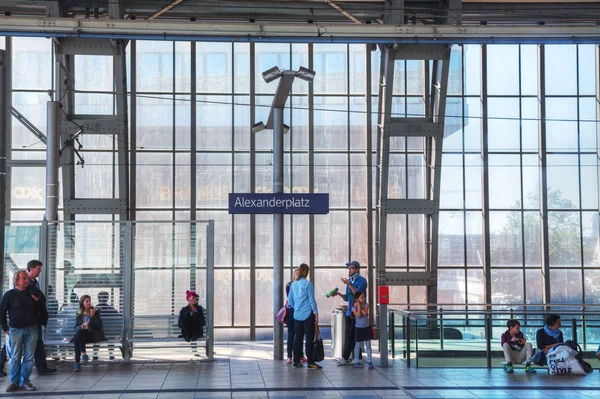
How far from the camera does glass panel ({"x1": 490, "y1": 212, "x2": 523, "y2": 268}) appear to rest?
21.2m

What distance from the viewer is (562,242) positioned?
69.9 feet

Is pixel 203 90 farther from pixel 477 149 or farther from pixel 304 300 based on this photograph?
pixel 304 300

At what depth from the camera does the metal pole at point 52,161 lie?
47.5ft

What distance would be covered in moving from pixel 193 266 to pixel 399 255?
876 centimetres

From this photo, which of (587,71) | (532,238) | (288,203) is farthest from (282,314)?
(587,71)

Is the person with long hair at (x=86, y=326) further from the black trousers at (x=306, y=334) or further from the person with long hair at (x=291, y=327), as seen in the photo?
the black trousers at (x=306, y=334)

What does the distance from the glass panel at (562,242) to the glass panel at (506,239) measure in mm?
851

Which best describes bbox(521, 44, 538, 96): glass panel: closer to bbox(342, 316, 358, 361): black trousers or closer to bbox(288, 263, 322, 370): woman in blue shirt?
bbox(342, 316, 358, 361): black trousers

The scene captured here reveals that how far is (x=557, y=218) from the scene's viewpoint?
2131 centimetres

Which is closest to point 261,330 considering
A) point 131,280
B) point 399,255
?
point 399,255

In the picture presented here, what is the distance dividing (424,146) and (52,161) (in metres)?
9.47

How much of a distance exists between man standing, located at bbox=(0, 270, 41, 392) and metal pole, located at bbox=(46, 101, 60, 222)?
4.56 metres

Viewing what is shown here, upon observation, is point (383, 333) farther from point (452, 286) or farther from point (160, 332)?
point (452, 286)

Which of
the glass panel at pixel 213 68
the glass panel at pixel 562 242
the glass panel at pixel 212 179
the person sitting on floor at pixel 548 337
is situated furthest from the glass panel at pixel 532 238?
the person sitting on floor at pixel 548 337
